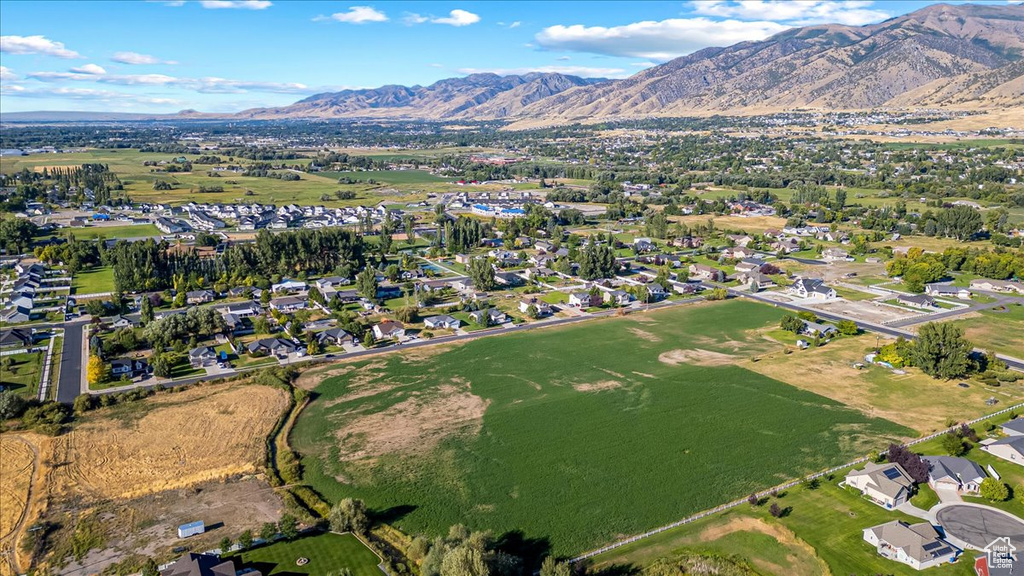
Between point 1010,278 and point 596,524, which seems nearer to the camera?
point 596,524

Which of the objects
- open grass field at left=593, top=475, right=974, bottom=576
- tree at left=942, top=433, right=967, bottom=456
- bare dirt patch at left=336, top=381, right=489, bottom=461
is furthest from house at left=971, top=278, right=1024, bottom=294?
bare dirt patch at left=336, top=381, right=489, bottom=461

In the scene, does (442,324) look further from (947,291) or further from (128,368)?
(947,291)

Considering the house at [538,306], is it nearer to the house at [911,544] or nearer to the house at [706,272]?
the house at [706,272]

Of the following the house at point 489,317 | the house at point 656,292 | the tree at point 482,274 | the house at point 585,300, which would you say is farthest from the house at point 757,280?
the house at point 489,317

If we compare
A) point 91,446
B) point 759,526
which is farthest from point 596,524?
point 91,446

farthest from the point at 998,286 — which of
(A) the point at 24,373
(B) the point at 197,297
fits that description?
(A) the point at 24,373

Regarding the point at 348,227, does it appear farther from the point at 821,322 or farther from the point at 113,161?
the point at 113,161

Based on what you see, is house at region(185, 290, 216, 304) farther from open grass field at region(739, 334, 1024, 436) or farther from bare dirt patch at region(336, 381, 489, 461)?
open grass field at region(739, 334, 1024, 436)
